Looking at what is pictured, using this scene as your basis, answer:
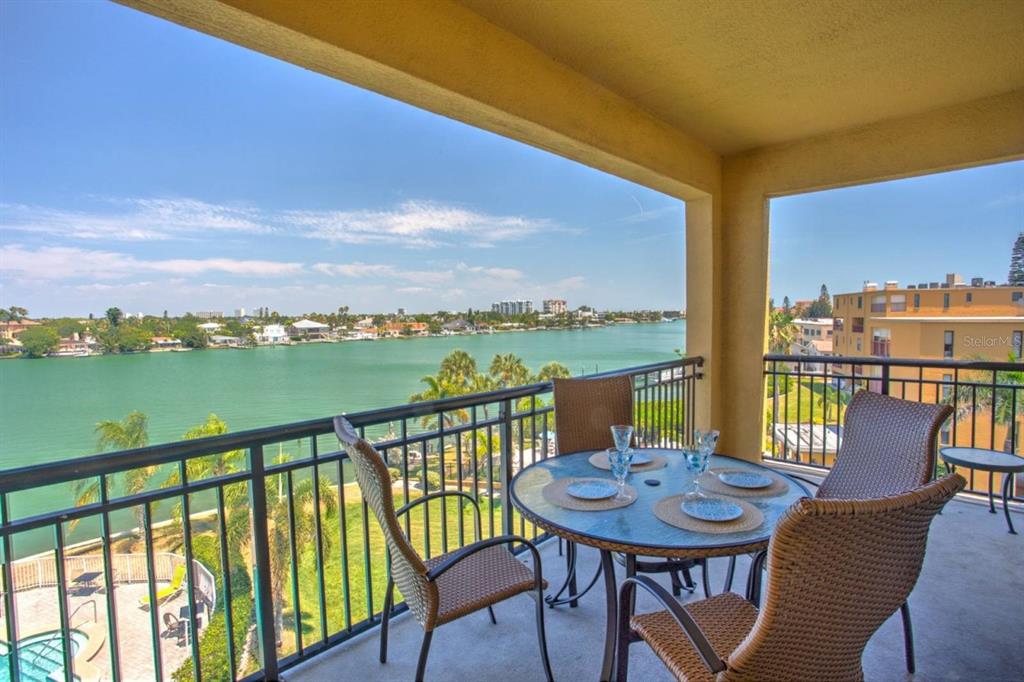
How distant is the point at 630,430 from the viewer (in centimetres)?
200

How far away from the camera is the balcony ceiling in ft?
7.28

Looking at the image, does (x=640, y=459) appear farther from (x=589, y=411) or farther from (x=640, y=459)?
(x=589, y=411)

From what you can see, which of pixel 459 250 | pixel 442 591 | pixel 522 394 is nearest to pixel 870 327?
pixel 522 394

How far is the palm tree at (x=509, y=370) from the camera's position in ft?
73.1

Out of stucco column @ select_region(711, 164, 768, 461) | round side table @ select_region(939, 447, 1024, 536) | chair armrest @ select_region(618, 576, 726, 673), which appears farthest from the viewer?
stucco column @ select_region(711, 164, 768, 461)

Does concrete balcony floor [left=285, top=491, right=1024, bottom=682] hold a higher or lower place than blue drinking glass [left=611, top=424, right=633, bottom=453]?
lower

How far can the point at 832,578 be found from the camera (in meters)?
0.98

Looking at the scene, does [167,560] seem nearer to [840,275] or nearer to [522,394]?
[522,394]

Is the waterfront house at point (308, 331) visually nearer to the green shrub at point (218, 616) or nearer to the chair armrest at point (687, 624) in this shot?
the green shrub at point (218, 616)

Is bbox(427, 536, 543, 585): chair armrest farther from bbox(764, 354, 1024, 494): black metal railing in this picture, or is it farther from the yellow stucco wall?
the yellow stucco wall

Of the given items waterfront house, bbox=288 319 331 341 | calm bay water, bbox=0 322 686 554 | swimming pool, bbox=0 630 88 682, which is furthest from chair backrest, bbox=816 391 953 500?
waterfront house, bbox=288 319 331 341

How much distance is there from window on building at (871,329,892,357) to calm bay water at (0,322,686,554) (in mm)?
4076

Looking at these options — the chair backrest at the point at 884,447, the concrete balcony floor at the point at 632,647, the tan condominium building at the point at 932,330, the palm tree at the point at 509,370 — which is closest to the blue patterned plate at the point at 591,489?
the concrete balcony floor at the point at 632,647

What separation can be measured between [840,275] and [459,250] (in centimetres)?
2008
